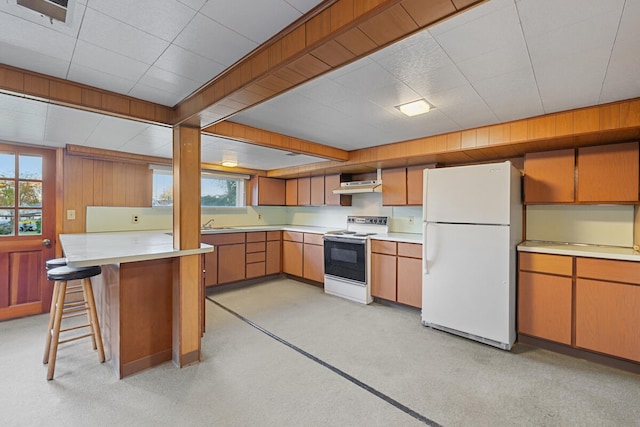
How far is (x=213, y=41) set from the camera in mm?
1422

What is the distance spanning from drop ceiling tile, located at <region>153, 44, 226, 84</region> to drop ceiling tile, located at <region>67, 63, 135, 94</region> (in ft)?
1.28

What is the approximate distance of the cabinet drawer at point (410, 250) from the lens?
3.40 metres

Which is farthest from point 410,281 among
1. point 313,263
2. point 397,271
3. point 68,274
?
point 68,274

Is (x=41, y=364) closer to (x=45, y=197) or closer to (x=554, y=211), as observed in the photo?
(x=45, y=197)

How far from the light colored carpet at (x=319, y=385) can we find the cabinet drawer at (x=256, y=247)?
70.2 inches

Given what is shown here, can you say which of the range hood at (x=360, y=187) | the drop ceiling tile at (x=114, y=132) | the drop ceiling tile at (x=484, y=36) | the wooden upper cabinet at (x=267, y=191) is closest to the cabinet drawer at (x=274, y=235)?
the wooden upper cabinet at (x=267, y=191)

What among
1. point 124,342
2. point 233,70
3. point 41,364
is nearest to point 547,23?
point 233,70

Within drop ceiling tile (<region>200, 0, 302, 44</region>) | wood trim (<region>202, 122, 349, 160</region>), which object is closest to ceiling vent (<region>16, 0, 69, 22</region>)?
drop ceiling tile (<region>200, 0, 302, 44</region>)

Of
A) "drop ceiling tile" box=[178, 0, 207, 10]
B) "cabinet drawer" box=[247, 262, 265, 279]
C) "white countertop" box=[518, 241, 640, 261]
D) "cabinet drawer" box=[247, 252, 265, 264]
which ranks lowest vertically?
"cabinet drawer" box=[247, 262, 265, 279]

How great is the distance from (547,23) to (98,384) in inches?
132

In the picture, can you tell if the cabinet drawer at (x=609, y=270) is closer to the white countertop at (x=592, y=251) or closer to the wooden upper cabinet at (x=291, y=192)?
the white countertop at (x=592, y=251)

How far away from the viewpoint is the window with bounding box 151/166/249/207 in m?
4.45

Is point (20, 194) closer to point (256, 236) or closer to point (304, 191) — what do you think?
point (256, 236)

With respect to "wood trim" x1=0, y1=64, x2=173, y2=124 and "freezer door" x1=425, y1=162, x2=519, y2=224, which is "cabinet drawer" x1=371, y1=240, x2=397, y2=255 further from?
"wood trim" x1=0, y1=64, x2=173, y2=124
